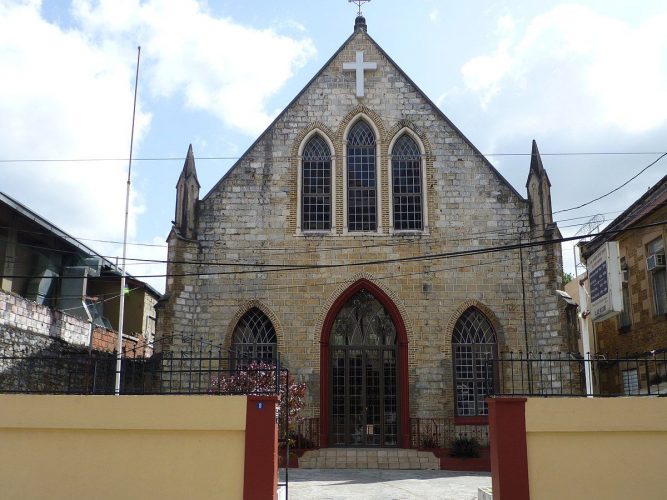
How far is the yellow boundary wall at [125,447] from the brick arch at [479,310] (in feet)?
35.4

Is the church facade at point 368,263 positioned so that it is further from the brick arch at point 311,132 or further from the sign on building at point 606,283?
the sign on building at point 606,283

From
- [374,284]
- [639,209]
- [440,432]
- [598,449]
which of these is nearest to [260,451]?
[598,449]

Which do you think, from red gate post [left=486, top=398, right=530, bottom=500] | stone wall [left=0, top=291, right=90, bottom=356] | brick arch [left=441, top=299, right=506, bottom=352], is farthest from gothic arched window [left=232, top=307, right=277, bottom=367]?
red gate post [left=486, top=398, right=530, bottom=500]

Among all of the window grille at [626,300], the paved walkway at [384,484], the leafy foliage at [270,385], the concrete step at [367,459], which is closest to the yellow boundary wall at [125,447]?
the paved walkway at [384,484]

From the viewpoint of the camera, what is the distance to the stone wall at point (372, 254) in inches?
746

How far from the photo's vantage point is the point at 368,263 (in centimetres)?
1886

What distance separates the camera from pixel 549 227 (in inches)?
753

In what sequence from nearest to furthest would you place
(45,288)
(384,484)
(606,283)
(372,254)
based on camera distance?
(384,484), (606,283), (372,254), (45,288)

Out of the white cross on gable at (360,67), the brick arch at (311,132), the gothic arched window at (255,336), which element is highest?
the white cross on gable at (360,67)

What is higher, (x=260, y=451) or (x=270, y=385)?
(x=270, y=385)

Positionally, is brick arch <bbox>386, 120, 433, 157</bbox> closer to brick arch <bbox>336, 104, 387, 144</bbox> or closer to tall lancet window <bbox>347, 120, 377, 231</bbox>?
brick arch <bbox>336, 104, 387, 144</bbox>

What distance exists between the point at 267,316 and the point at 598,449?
1140 centimetres

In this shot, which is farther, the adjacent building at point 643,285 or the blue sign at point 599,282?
the adjacent building at point 643,285

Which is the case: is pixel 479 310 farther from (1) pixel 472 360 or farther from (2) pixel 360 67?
(2) pixel 360 67
